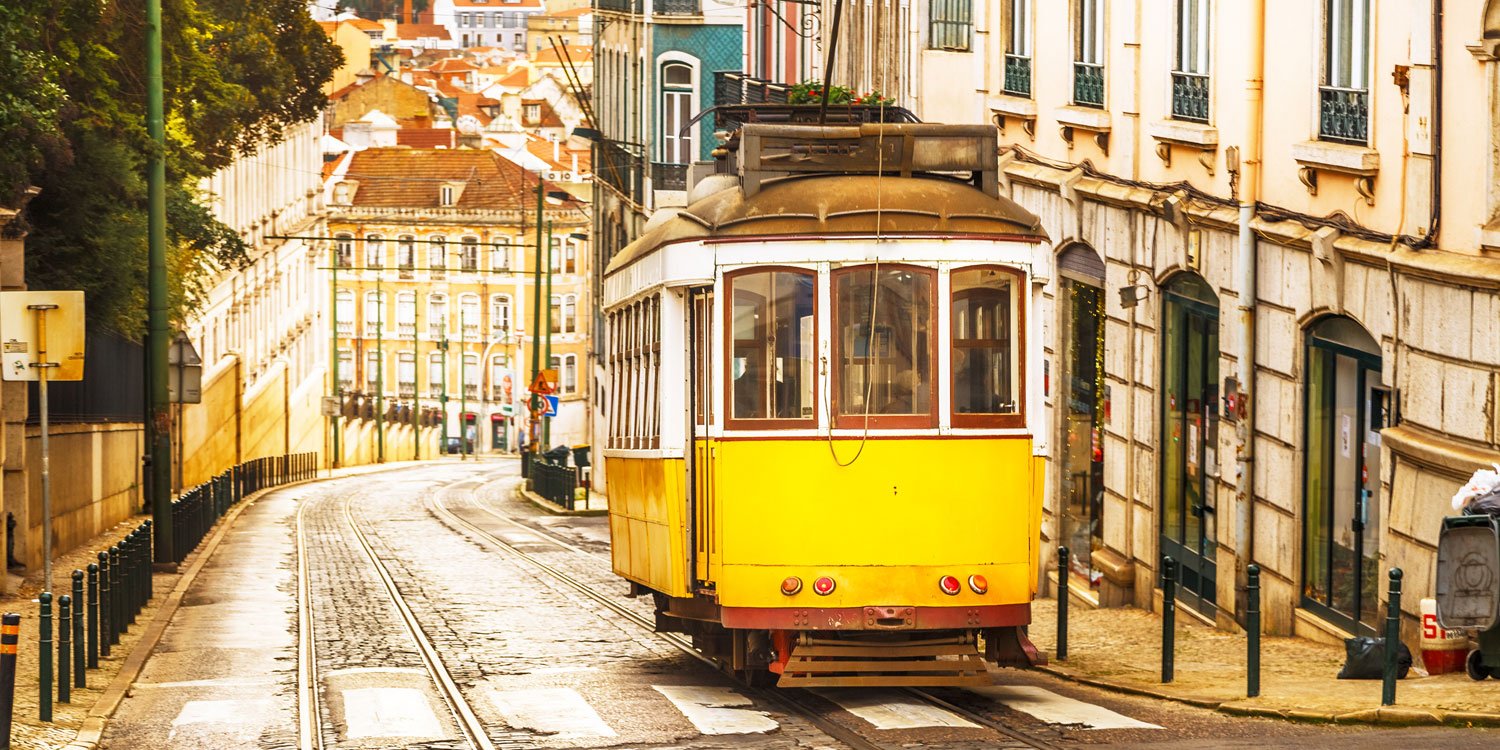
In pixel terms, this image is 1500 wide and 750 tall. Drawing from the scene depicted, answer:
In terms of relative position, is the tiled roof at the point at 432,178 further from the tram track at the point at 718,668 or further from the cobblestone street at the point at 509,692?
the cobblestone street at the point at 509,692

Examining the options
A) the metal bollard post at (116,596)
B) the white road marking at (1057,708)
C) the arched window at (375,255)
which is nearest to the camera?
the white road marking at (1057,708)

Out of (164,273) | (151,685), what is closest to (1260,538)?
(151,685)

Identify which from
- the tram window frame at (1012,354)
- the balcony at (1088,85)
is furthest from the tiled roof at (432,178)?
the tram window frame at (1012,354)

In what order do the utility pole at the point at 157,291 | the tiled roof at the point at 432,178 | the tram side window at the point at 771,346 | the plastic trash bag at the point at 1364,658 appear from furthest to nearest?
the tiled roof at the point at 432,178 → the utility pole at the point at 157,291 → the plastic trash bag at the point at 1364,658 → the tram side window at the point at 771,346

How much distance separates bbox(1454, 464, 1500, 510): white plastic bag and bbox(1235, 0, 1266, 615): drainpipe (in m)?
5.03

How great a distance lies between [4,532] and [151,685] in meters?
5.58

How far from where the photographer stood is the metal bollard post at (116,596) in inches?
741

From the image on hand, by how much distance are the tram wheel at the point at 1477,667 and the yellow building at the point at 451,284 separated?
345 ft

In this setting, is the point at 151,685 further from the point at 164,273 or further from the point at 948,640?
the point at 164,273

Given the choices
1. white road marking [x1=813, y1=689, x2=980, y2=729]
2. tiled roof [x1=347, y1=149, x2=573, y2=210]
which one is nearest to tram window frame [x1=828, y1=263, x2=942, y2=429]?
white road marking [x1=813, y1=689, x2=980, y2=729]

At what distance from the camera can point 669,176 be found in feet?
170

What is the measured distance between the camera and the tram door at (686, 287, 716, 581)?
13.9 metres

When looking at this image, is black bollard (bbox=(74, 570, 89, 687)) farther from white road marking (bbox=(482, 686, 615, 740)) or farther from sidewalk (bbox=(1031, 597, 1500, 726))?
sidewalk (bbox=(1031, 597, 1500, 726))

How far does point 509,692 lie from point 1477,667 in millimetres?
6125
